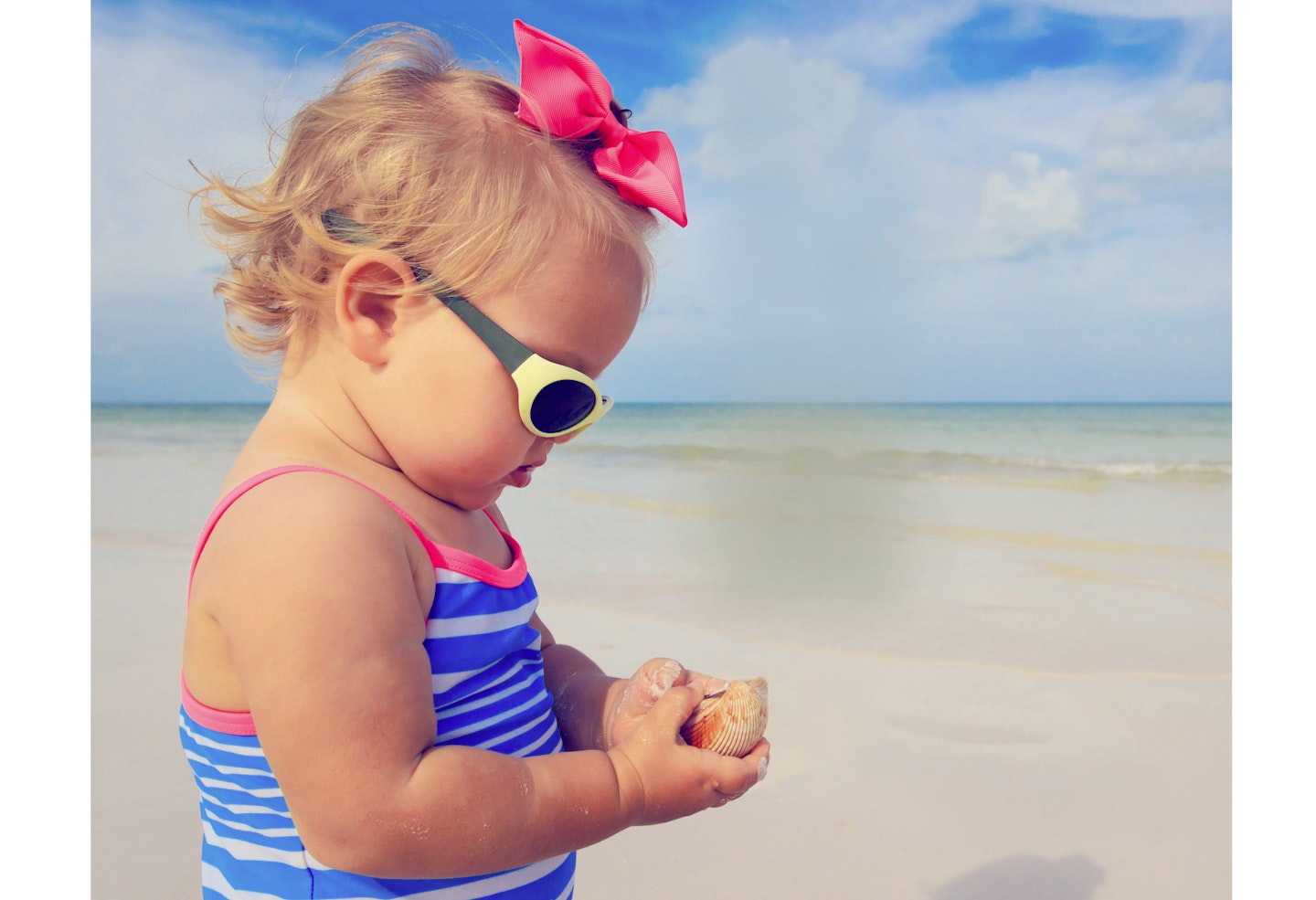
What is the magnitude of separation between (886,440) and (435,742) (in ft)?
48.1

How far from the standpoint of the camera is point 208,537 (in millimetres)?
1015

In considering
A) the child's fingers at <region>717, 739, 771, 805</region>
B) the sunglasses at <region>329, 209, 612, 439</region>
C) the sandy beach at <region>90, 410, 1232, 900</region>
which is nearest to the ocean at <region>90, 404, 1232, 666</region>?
the sandy beach at <region>90, 410, 1232, 900</region>

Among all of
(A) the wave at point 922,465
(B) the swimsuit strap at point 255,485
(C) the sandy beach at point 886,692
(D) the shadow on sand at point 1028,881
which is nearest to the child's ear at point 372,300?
(B) the swimsuit strap at point 255,485

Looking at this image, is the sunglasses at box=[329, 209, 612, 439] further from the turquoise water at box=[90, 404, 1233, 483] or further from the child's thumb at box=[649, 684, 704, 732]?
the turquoise water at box=[90, 404, 1233, 483]

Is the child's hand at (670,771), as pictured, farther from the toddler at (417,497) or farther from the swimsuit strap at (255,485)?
the swimsuit strap at (255,485)

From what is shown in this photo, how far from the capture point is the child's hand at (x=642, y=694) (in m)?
1.32

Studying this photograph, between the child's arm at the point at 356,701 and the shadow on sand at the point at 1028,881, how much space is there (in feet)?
5.73

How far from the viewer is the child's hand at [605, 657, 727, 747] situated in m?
1.32

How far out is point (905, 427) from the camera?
1809 cm

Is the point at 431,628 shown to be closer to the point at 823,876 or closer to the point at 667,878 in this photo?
the point at 667,878

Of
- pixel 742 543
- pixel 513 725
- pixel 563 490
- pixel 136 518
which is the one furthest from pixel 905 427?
pixel 513 725

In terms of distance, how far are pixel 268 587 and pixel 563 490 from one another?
28.6 feet

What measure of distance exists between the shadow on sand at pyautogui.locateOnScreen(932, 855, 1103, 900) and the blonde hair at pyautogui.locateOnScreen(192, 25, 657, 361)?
1949 millimetres

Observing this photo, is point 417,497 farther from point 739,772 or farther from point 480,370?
point 739,772
